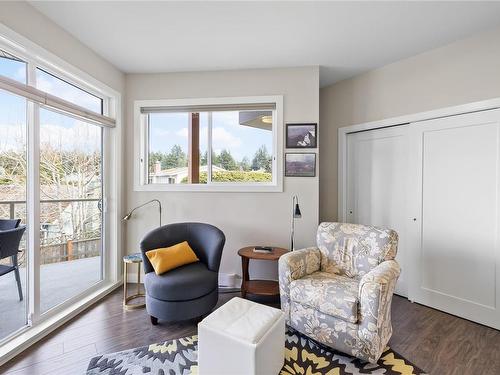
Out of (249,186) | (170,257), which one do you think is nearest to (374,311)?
(170,257)

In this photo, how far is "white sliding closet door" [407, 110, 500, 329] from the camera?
2297mm

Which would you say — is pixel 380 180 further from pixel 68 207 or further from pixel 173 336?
pixel 68 207

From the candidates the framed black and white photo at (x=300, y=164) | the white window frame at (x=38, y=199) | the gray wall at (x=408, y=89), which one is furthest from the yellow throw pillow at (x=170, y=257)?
the gray wall at (x=408, y=89)

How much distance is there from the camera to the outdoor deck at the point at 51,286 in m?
1.99

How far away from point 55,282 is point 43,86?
1826 mm

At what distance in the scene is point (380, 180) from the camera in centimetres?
308

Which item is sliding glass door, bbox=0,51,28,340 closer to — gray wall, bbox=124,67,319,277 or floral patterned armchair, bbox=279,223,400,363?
gray wall, bbox=124,67,319,277

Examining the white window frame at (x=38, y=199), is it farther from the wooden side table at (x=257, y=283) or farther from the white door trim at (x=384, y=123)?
the white door trim at (x=384, y=123)

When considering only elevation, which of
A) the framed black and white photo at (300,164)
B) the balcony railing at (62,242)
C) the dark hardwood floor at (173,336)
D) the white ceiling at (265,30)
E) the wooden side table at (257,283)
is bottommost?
the dark hardwood floor at (173,336)

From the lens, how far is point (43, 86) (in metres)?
2.24

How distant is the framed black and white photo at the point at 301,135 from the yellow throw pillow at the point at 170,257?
63.9 inches

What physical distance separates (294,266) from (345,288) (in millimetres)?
428

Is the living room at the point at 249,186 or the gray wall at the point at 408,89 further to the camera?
the gray wall at the point at 408,89

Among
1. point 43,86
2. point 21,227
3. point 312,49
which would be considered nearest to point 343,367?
point 21,227
